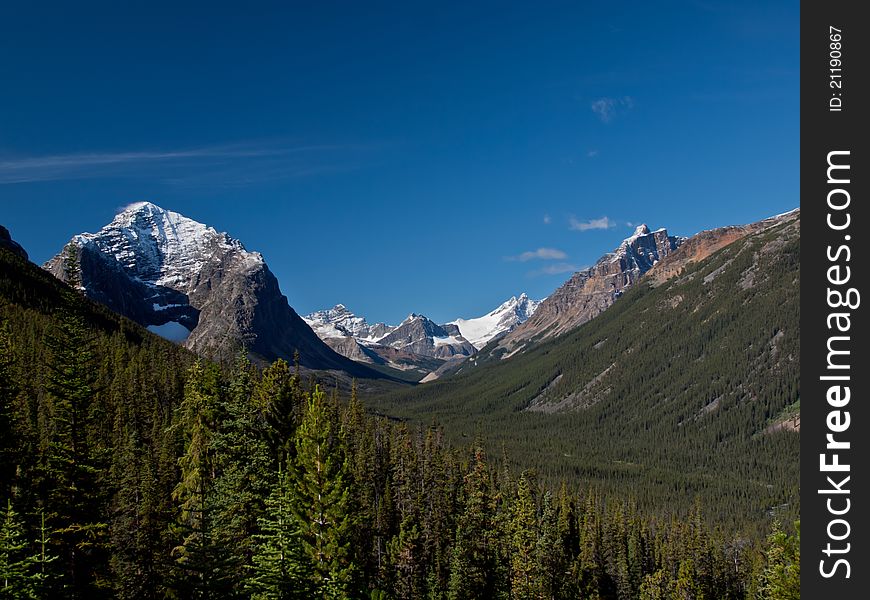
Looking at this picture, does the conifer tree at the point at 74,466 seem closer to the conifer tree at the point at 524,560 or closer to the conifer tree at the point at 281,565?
the conifer tree at the point at 281,565

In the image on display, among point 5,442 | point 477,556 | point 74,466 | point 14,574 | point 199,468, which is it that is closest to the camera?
point 14,574

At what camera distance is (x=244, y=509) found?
33656 millimetres

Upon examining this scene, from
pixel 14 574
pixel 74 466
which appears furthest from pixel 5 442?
pixel 14 574

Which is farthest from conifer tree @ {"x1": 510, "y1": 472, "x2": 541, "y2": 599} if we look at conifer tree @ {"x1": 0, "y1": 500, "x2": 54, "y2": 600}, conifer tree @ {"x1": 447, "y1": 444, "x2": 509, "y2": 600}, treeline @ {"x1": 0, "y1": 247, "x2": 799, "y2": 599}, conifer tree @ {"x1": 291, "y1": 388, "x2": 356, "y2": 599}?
conifer tree @ {"x1": 0, "y1": 500, "x2": 54, "y2": 600}

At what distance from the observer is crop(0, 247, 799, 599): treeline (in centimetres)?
2745

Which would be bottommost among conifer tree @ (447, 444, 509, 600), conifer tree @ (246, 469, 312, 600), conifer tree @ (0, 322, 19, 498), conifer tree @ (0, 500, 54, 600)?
conifer tree @ (447, 444, 509, 600)
